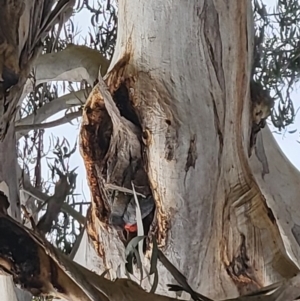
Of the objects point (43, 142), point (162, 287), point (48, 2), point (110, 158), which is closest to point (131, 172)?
point (110, 158)

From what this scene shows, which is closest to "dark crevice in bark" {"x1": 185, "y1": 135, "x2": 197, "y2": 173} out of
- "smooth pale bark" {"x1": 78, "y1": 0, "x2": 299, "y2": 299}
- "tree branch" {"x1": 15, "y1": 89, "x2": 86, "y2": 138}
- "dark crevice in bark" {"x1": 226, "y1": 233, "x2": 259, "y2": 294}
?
"smooth pale bark" {"x1": 78, "y1": 0, "x2": 299, "y2": 299}

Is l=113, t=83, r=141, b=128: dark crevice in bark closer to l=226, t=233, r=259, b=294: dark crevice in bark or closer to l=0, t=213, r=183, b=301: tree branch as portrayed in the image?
l=226, t=233, r=259, b=294: dark crevice in bark

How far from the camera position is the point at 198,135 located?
0.64m

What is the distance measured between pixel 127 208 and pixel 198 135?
0.15 metres

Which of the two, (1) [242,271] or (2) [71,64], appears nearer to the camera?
(1) [242,271]

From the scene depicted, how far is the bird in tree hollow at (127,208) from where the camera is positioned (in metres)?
0.69

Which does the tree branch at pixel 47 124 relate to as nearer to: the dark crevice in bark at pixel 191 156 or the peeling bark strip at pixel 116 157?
the peeling bark strip at pixel 116 157

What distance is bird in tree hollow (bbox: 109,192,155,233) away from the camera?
693 millimetres

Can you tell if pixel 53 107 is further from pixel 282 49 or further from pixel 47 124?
pixel 282 49

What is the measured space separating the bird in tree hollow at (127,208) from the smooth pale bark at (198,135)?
1.3 inches

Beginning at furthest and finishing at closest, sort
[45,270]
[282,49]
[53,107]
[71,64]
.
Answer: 1. [282,49]
2. [53,107]
3. [71,64]
4. [45,270]

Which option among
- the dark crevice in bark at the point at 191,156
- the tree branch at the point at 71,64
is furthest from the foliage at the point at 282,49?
the dark crevice in bark at the point at 191,156

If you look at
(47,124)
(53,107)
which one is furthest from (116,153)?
(53,107)

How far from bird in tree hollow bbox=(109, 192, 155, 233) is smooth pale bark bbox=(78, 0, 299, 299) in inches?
1.3
